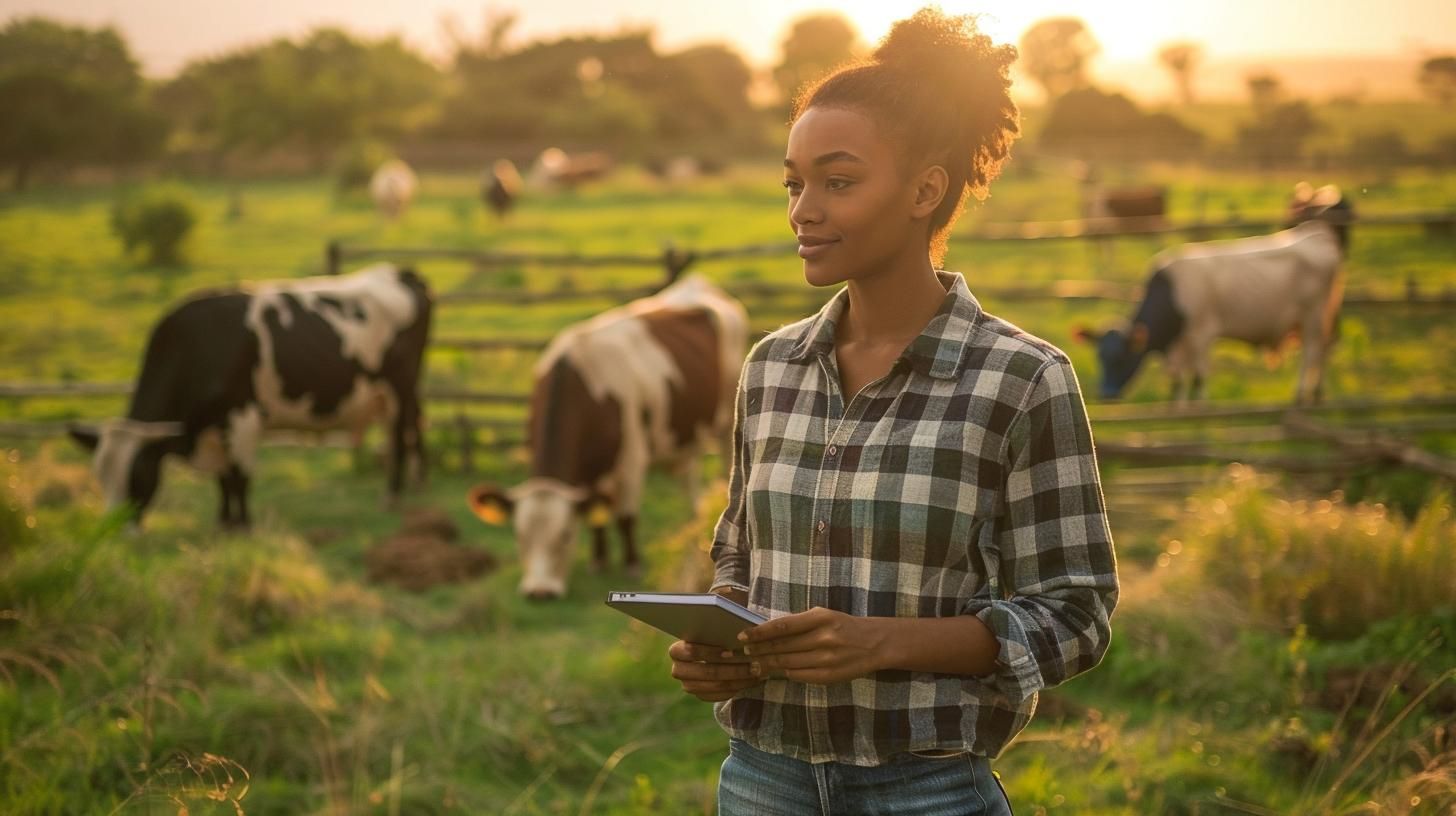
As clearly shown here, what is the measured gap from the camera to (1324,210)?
11352 millimetres

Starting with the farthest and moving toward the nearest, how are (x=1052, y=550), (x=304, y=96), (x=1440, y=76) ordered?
(x=304, y=96) < (x=1440, y=76) < (x=1052, y=550)

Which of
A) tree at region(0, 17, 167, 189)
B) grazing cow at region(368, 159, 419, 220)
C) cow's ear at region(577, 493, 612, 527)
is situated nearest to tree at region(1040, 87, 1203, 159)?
grazing cow at region(368, 159, 419, 220)

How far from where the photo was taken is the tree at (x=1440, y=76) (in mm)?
6703

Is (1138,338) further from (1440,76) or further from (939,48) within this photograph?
(939,48)

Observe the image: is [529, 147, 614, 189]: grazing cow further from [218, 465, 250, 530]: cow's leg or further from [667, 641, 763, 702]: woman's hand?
[667, 641, 763, 702]: woman's hand

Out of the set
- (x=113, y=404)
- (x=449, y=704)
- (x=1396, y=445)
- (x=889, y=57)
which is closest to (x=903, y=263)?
(x=889, y=57)

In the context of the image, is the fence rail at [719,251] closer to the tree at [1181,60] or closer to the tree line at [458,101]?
the tree line at [458,101]

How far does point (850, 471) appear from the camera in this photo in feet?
5.98

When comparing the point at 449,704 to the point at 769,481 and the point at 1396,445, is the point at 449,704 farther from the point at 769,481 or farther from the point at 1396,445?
the point at 1396,445

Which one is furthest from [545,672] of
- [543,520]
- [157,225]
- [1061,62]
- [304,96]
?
[1061,62]

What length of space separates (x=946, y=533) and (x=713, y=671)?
0.38m

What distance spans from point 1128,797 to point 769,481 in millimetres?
2354

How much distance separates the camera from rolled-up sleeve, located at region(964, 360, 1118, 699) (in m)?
1.70

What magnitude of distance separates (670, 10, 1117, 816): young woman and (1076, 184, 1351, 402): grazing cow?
943 cm
